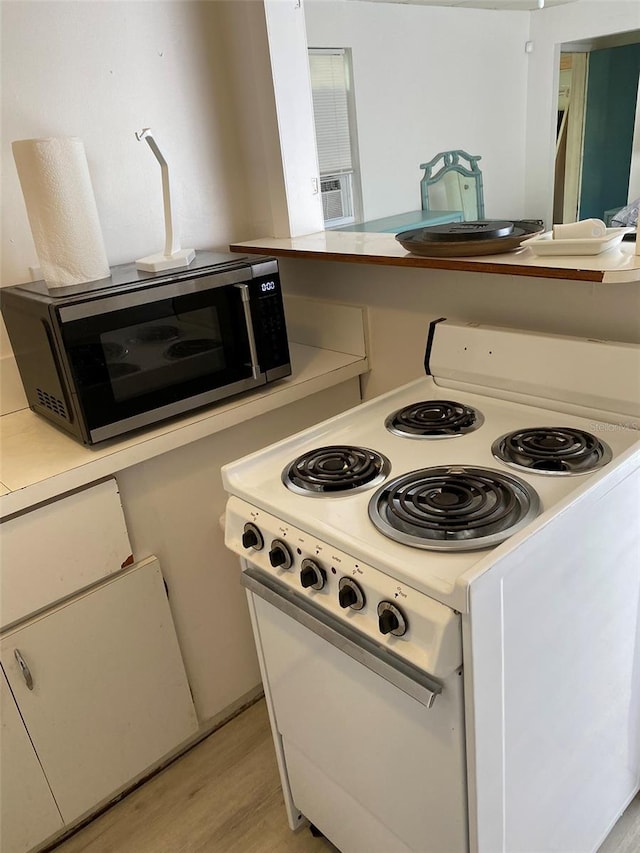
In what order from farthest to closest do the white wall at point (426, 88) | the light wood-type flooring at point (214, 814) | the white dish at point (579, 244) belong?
the white wall at point (426, 88)
the light wood-type flooring at point (214, 814)
the white dish at point (579, 244)

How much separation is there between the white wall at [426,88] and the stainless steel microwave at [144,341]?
3.18 meters

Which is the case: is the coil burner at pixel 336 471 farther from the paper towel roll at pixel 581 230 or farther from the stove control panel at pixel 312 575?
the paper towel roll at pixel 581 230

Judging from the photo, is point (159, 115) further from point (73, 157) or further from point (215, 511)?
point (215, 511)

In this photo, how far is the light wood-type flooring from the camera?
1.49m

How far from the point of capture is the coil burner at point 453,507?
Result: 0.95m

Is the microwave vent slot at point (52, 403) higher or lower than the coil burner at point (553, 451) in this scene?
higher

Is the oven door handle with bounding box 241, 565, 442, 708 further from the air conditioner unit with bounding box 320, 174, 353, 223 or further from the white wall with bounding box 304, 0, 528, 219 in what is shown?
the white wall with bounding box 304, 0, 528, 219

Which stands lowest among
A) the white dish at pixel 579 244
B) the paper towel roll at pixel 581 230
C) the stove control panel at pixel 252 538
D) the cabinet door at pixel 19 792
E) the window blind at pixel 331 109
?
the cabinet door at pixel 19 792

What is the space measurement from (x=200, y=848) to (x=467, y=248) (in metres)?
1.50

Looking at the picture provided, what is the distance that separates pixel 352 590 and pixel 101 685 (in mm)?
851

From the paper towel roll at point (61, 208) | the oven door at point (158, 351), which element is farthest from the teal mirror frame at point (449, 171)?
the paper towel roll at point (61, 208)

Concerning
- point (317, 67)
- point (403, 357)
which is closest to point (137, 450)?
point (403, 357)

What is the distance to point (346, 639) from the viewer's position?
3.37ft

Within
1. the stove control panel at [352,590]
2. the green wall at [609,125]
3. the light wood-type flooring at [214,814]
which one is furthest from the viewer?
the green wall at [609,125]
